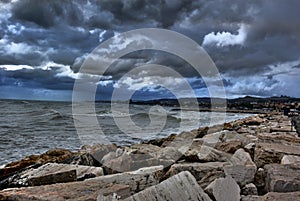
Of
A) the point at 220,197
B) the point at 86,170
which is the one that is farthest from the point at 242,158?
the point at 86,170

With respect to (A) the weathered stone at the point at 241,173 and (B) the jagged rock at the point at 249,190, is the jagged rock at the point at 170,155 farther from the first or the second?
(B) the jagged rock at the point at 249,190

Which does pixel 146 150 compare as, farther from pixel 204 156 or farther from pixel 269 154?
pixel 269 154

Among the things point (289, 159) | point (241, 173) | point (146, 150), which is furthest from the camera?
point (146, 150)

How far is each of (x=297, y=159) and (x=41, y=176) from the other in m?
3.16

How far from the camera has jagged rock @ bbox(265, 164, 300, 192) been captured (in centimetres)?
311

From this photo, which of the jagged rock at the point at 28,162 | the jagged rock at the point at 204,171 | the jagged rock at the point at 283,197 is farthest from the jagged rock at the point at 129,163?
the jagged rock at the point at 283,197

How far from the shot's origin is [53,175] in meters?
3.71

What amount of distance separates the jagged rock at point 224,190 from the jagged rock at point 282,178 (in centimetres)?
46

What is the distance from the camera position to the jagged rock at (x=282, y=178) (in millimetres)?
3113

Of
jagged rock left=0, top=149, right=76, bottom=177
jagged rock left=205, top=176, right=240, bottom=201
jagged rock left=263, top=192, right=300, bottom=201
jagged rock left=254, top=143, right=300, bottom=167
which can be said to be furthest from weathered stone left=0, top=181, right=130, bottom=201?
jagged rock left=254, top=143, right=300, bottom=167

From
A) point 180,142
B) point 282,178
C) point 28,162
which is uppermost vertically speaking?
point 282,178

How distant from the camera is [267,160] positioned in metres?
4.57

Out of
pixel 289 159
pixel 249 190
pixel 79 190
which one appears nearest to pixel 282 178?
pixel 249 190

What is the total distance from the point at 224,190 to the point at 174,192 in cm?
51
